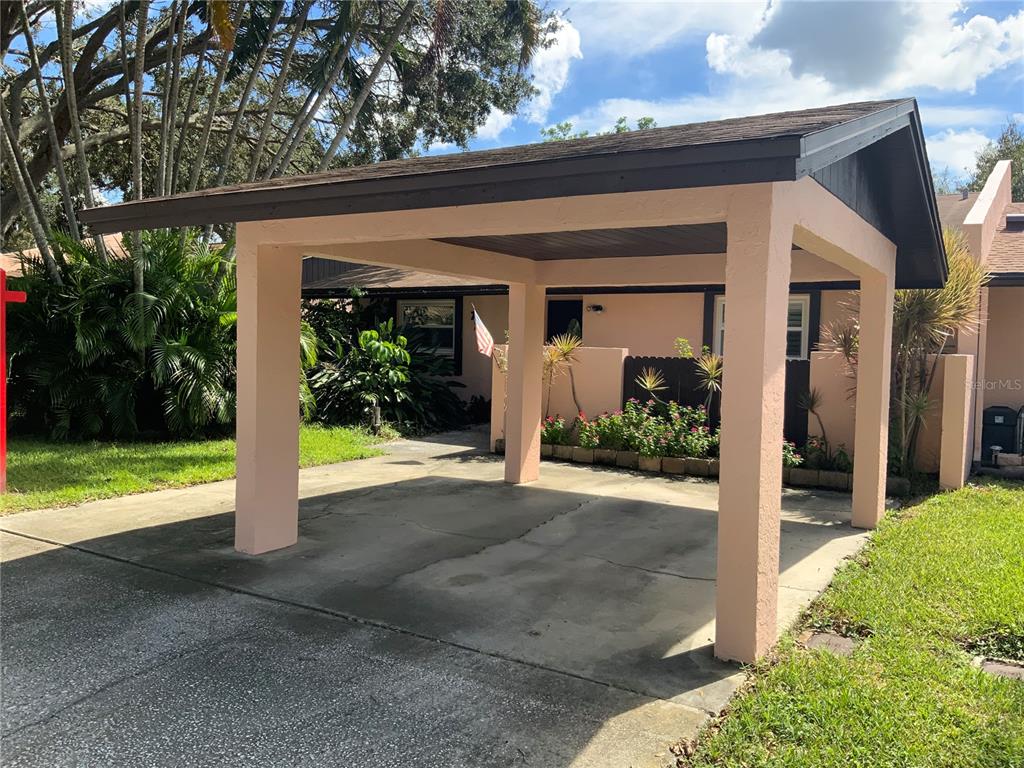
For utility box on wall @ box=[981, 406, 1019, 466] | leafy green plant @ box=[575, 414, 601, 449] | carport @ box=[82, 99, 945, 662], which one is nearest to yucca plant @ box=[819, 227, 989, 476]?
carport @ box=[82, 99, 945, 662]

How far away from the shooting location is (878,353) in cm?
739

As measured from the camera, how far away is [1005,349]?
38.0 feet

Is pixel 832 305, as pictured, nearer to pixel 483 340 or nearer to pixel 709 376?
pixel 709 376

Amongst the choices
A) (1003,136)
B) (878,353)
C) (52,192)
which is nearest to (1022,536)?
(878,353)

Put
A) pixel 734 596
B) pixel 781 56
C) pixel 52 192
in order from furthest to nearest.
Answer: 1. pixel 52 192
2. pixel 781 56
3. pixel 734 596

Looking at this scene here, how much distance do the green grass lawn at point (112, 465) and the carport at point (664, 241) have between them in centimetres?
294

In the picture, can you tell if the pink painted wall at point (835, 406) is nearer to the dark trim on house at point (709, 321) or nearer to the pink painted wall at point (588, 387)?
the pink painted wall at point (588, 387)

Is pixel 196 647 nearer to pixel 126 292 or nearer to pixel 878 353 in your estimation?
pixel 878 353

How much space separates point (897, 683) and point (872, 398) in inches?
165

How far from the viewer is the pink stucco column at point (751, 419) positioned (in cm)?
400

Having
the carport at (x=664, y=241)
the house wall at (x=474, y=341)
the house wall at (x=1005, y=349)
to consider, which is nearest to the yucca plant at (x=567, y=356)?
the carport at (x=664, y=241)

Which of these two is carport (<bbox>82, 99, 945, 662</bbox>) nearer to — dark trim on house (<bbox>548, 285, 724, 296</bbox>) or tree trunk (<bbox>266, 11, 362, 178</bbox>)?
dark trim on house (<bbox>548, 285, 724, 296</bbox>)

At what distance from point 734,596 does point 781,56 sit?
11.9 meters

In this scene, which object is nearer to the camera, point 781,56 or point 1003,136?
point 781,56
